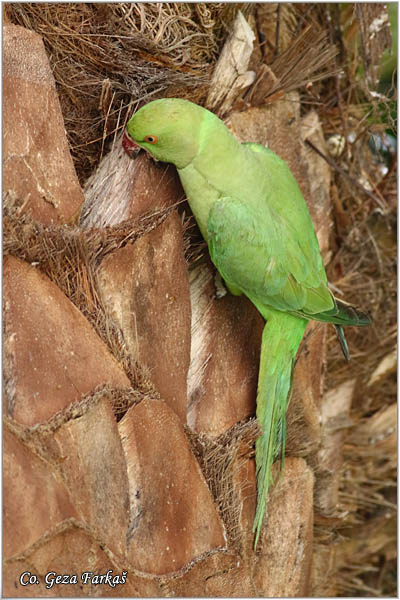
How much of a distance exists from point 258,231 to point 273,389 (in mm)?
440

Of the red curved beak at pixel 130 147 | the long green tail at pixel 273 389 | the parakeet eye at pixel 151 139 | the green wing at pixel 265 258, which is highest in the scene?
the parakeet eye at pixel 151 139

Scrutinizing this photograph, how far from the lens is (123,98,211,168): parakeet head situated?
162 centimetres

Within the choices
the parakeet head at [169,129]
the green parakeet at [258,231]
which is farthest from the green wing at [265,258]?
the parakeet head at [169,129]

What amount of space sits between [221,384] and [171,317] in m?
0.27

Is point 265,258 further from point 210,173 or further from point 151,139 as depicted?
point 151,139

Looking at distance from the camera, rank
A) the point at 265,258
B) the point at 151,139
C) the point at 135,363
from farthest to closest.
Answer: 1. the point at 265,258
2. the point at 151,139
3. the point at 135,363

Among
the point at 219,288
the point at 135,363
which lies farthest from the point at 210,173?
the point at 135,363

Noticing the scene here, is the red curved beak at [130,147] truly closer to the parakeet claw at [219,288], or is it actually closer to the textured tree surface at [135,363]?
the textured tree surface at [135,363]

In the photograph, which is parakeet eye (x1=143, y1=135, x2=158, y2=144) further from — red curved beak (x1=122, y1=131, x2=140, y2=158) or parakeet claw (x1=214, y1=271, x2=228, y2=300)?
parakeet claw (x1=214, y1=271, x2=228, y2=300)

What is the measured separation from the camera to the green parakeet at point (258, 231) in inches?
66.4

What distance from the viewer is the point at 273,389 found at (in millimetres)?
1808

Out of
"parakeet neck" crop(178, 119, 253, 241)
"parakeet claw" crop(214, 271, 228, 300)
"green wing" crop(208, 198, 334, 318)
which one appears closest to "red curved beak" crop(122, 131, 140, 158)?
"parakeet neck" crop(178, 119, 253, 241)

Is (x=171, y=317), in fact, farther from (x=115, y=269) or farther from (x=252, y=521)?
(x=252, y=521)

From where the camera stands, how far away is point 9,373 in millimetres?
1276
